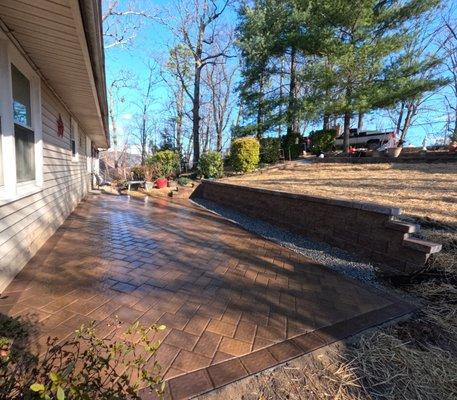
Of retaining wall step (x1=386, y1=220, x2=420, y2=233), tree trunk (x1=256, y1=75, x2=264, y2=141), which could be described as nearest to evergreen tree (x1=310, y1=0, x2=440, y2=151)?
tree trunk (x1=256, y1=75, x2=264, y2=141)

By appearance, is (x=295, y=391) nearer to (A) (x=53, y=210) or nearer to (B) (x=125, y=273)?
(B) (x=125, y=273)

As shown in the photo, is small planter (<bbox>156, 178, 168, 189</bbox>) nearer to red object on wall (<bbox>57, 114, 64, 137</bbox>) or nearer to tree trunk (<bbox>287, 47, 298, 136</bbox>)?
red object on wall (<bbox>57, 114, 64, 137</bbox>)

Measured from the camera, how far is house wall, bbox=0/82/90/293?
280cm

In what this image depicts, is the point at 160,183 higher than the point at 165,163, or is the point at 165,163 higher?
the point at 165,163

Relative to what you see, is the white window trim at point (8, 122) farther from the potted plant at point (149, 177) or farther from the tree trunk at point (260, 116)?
the tree trunk at point (260, 116)

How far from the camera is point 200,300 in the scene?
105 inches

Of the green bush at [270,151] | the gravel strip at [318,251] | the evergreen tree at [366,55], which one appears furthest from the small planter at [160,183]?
the evergreen tree at [366,55]

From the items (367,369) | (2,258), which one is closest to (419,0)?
(367,369)

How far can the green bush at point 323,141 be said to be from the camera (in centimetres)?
Result: 1633

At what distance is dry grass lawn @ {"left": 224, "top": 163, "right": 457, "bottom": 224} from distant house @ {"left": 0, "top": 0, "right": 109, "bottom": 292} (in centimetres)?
460

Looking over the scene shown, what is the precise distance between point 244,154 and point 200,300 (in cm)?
982

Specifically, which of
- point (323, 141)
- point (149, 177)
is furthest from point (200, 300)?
point (323, 141)

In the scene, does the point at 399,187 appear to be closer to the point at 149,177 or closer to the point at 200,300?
the point at 200,300

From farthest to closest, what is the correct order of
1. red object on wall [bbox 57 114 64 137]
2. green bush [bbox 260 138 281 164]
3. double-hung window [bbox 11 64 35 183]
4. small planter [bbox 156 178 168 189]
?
1. green bush [bbox 260 138 281 164]
2. small planter [bbox 156 178 168 189]
3. red object on wall [bbox 57 114 64 137]
4. double-hung window [bbox 11 64 35 183]
